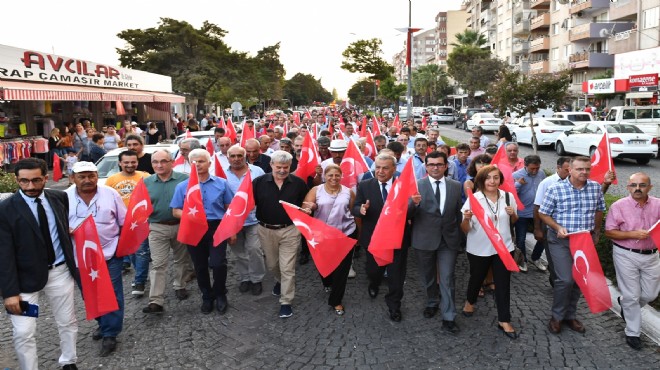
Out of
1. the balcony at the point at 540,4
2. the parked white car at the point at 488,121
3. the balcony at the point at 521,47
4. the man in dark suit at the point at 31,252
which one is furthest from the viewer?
the balcony at the point at 521,47

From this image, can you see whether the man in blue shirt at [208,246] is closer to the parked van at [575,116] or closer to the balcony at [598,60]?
the parked van at [575,116]

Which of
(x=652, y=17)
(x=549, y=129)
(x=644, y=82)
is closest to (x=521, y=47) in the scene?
(x=652, y=17)

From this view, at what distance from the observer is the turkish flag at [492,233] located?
4867 millimetres

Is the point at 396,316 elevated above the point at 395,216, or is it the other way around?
the point at 395,216

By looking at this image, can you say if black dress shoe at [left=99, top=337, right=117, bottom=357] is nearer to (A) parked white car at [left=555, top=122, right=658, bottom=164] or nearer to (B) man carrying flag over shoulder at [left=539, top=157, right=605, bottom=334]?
(B) man carrying flag over shoulder at [left=539, top=157, right=605, bottom=334]

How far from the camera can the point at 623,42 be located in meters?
34.3

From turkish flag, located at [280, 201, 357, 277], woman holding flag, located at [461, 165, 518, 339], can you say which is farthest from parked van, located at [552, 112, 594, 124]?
turkish flag, located at [280, 201, 357, 277]

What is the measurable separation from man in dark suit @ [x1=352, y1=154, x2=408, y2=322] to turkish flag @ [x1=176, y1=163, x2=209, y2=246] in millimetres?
1590

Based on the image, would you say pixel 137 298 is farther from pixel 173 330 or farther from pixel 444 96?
pixel 444 96

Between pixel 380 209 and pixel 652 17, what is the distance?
33.6 meters

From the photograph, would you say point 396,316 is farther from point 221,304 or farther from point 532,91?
point 532,91

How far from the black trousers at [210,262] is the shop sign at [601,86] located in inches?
1277

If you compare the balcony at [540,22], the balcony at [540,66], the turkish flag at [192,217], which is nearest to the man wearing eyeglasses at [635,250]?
the turkish flag at [192,217]

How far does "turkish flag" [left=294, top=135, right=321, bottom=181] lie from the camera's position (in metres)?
7.79
